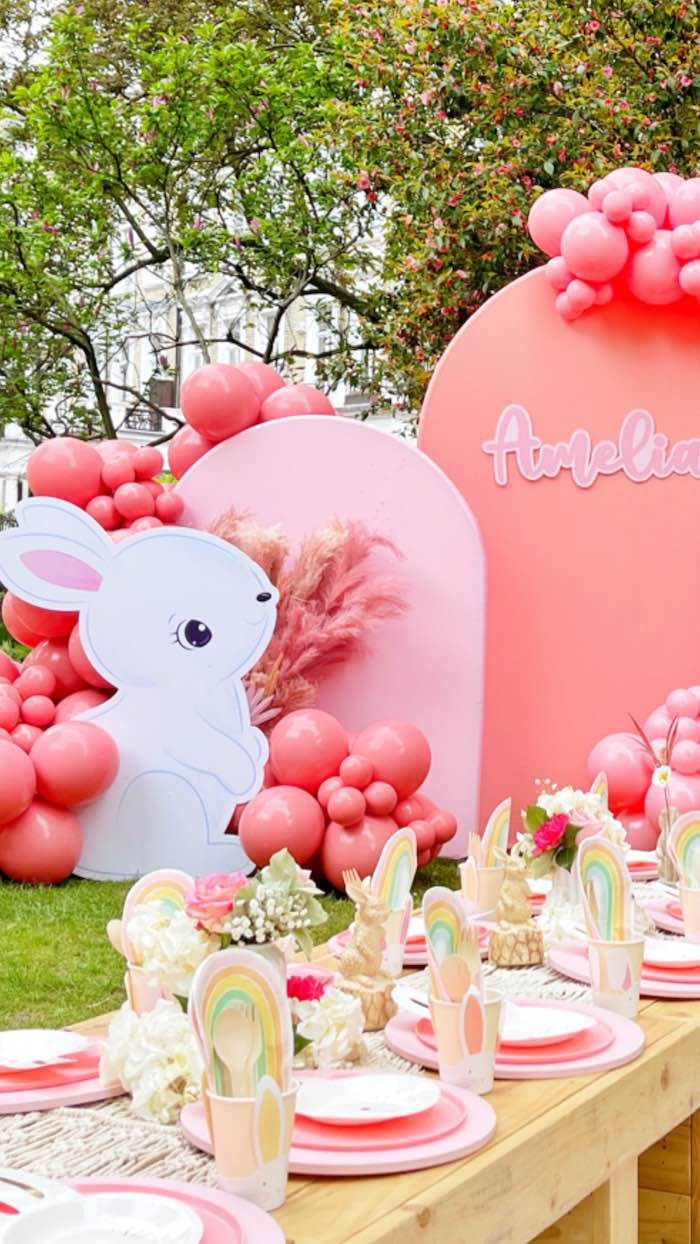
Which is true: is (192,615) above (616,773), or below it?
above

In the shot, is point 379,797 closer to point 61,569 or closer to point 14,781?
point 14,781

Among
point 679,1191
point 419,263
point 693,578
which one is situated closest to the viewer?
point 679,1191

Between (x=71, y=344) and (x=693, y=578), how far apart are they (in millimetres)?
7869

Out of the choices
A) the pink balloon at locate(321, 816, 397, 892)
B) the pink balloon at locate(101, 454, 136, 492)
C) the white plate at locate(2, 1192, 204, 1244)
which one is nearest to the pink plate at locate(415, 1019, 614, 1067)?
the white plate at locate(2, 1192, 204, 1244)

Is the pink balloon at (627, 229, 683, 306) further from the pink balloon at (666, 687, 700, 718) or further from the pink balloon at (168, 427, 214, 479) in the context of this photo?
the pink balloon at (168, 427, 214, 479)

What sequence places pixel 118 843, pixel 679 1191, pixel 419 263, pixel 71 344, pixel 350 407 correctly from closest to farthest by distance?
pixel 679 1191 → pixel 118 843 → pixel 419 263 → pixel 71 344 → pixel 350 407

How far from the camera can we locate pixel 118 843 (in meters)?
5.27

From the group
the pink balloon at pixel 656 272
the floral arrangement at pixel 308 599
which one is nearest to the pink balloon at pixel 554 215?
the pink balloon at pixel 656 272

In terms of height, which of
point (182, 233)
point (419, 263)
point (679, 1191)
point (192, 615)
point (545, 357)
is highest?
point (182, 233)

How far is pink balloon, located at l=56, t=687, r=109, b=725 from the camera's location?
213 inches

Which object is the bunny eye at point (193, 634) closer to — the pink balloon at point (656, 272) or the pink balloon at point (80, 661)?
the pink balloon at point (80, 661)

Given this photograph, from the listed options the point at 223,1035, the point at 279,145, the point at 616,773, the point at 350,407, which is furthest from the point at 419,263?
the point at 350,407

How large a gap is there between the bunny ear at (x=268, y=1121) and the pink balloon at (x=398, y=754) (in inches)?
144

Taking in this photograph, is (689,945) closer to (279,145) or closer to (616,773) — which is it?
(616,773)
